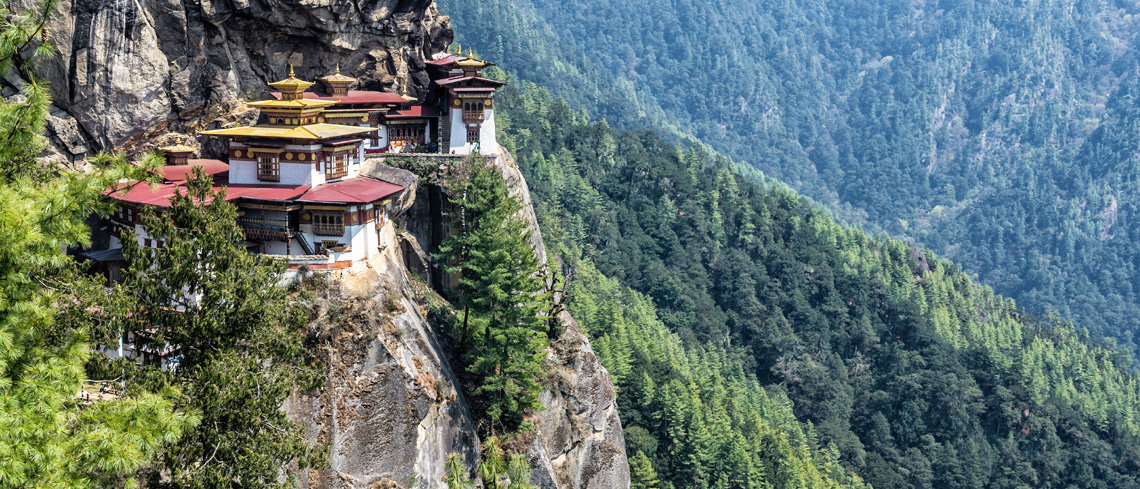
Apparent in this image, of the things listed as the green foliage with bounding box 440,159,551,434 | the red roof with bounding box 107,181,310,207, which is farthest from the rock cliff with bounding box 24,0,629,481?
the red roof with bounding box 107,181,310,207

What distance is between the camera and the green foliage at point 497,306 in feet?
143

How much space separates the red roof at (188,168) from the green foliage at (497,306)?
34.7 feet

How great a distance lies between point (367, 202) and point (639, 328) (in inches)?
2389

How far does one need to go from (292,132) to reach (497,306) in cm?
1131

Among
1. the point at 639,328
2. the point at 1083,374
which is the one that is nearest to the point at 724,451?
the point at 639,328

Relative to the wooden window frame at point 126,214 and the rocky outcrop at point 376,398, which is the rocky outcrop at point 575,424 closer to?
the rocky outcrop at point 376,398

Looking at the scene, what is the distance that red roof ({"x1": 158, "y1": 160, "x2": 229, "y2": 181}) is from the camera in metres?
44.1

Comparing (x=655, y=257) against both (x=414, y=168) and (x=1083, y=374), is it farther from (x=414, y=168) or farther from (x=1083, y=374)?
(x=414, y=168)

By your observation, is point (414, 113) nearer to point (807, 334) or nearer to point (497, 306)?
point (497, 306)

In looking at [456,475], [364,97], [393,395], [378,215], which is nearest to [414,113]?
[364,97]

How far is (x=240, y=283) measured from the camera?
98.7 ft

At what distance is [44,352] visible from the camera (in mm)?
22797

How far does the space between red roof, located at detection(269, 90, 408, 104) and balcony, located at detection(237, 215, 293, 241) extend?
11273 millimetres

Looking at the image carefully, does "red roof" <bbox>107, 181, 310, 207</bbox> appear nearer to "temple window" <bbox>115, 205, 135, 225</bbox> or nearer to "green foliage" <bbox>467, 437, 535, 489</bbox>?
"temple window" <bbox>115, 205, 135, 225</bbox>
